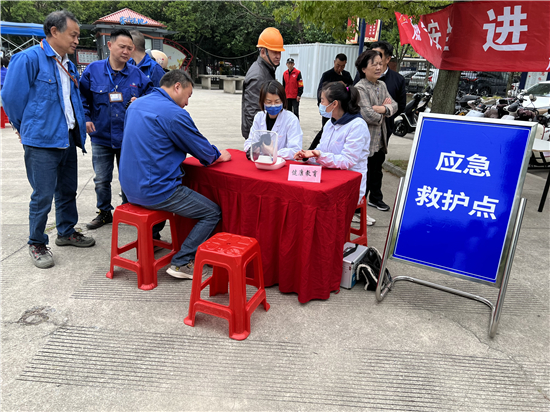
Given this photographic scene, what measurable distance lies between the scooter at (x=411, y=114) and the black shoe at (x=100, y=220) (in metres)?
8.20

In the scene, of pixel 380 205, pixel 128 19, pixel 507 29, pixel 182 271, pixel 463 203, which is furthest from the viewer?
pixel 128 19

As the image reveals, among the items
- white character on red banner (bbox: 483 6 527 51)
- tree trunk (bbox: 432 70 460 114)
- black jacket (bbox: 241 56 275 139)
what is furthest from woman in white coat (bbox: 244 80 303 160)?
tree trunk (bbox: 432 70 460 114)

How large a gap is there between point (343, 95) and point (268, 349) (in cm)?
194

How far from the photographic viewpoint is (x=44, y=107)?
300 cm

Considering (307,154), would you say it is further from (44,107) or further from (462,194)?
(44,107)

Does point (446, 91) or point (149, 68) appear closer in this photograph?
point (149, 68)

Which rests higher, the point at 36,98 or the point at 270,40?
the point at 270,40

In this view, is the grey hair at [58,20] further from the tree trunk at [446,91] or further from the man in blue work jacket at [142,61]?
the tree trunk at [446,91]

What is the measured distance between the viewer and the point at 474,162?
2537mm

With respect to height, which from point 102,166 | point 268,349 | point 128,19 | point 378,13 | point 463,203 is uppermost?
point 128,19

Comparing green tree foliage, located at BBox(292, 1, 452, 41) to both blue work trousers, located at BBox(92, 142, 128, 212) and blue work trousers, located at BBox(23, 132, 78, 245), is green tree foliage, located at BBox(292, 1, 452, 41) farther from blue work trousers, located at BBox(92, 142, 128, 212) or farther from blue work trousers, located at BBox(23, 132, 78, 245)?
blue work trousers, located at BBox(23, 132, 78, 245)

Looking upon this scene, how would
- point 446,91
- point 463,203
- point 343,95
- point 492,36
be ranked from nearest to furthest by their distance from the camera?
point 463,203
point 343,95
point 492,36
point 446,91

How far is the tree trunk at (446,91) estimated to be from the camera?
17.9 feet

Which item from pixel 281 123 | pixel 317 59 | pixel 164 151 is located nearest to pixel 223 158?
pixel 164 151
